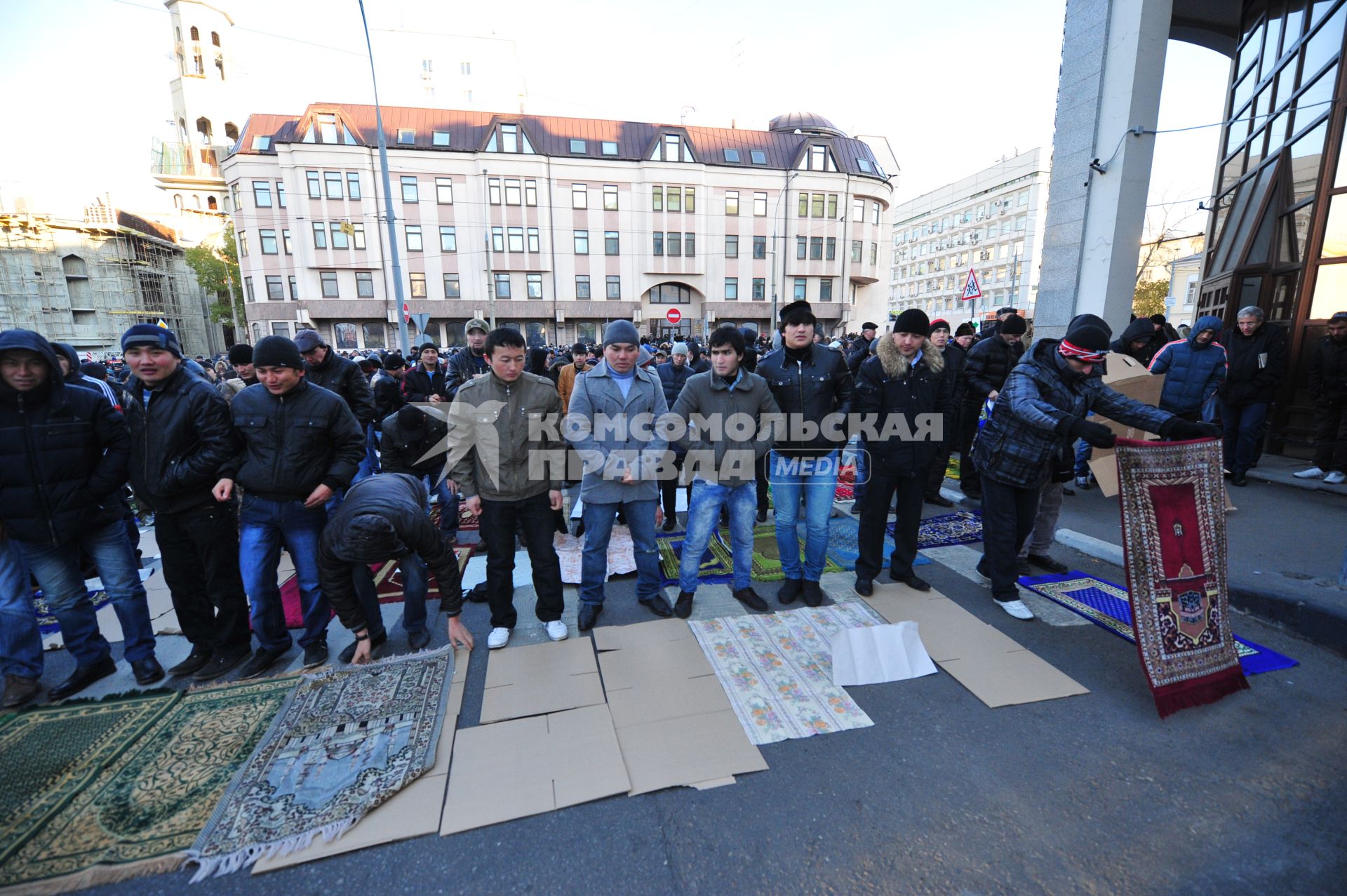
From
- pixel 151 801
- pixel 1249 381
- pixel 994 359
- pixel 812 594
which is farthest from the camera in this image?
pixel 1249 381

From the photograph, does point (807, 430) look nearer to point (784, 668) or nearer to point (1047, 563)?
point (784, 668)

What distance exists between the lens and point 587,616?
372cm

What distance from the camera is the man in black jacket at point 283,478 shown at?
316 centimetres

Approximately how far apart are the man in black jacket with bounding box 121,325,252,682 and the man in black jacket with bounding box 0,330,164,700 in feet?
0.56

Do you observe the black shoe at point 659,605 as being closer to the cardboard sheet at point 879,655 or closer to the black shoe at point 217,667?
the cardboard sheet at point 879,655

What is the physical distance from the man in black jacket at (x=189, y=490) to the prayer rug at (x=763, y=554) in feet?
11.1

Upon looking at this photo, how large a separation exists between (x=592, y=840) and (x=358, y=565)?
218cm

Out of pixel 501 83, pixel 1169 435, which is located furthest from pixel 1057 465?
pixel 501 83

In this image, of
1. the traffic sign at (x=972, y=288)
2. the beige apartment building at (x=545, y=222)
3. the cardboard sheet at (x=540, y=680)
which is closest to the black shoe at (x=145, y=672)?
the cardboard sheet at (x=540, y=680)

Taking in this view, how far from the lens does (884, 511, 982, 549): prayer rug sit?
5.09 meters

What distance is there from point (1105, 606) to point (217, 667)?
19.0 feet

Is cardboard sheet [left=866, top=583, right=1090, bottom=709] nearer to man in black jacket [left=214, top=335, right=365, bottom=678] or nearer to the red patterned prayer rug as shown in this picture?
the red patterned prayer rug

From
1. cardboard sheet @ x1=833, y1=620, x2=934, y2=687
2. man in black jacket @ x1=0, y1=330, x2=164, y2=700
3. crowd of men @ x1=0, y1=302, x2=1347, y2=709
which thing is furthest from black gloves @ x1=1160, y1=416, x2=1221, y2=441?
man in black jacket @ x1=0, y1=330, x2=164, y2=700

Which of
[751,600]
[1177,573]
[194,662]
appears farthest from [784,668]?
[194,662]
